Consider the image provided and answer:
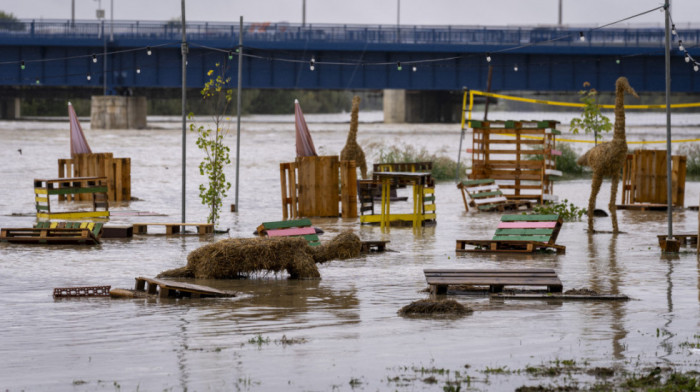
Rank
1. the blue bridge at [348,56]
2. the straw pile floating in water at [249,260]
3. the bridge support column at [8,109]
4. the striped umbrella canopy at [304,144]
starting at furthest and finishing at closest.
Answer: the bridge support column at [8,109] < the blue bridge at [348,56] < the striped umbrella canopy at [304,144] < the straw pile floating in water at [249,260]

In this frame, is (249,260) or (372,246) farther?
(372,246)

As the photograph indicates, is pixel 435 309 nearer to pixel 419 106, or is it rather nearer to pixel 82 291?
pixel 82 291

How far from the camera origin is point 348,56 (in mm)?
76812

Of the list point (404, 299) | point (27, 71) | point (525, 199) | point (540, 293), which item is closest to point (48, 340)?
point (404, 299)

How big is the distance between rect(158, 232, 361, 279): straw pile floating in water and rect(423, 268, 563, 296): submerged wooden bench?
208 centimetres

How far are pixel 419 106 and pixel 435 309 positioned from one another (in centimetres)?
9186

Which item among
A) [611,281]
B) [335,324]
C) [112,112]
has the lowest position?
[335,324]

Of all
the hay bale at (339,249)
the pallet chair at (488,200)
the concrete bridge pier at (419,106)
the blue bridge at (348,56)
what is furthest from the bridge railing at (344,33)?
the hay bale at (339,249)

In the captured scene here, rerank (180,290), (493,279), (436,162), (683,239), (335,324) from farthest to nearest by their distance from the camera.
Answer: (436,162), (683,239), (493,279), (180,290), (335,324)

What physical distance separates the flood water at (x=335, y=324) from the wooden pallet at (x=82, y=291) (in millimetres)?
232

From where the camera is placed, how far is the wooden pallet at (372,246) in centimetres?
1984

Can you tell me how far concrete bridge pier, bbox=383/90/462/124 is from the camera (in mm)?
103812

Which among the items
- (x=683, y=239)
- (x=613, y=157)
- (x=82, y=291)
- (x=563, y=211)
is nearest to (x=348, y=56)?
(x=563, y=211)

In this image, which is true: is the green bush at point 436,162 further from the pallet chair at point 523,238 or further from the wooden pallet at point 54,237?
the wooden pallet at point 54,237
